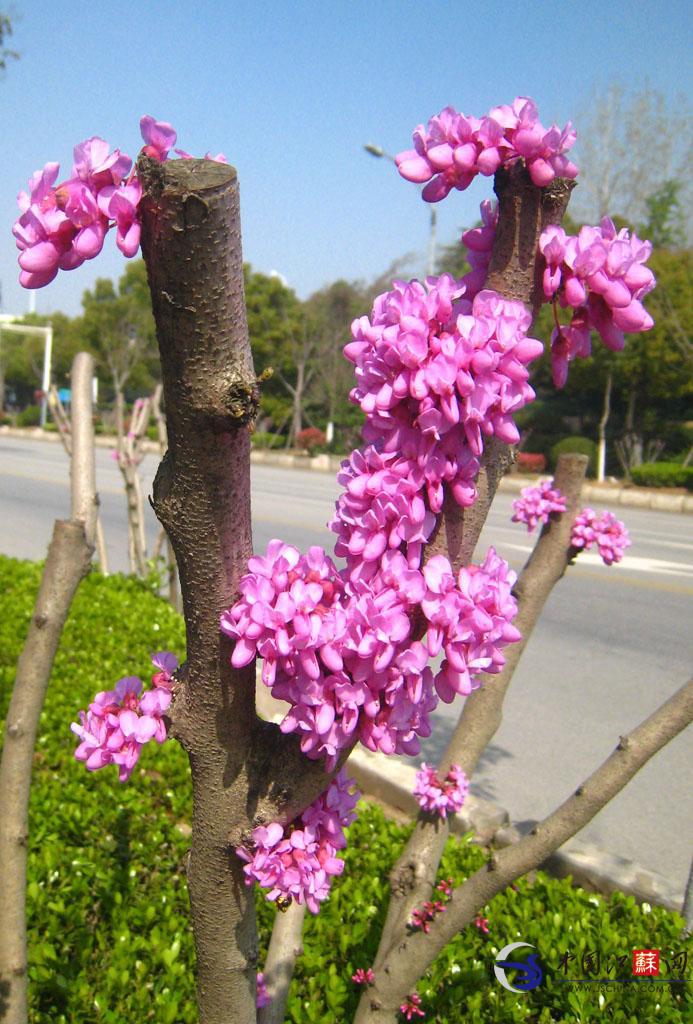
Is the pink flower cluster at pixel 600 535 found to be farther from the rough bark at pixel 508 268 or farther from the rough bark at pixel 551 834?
the rough bark at pixel 508 268

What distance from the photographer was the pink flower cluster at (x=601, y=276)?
102 cm

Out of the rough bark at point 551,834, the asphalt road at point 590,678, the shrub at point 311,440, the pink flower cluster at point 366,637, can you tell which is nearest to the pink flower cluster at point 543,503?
the rough bark at point 551,834

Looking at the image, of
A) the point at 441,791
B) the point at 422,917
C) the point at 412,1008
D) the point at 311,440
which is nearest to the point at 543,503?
the point at 441,791

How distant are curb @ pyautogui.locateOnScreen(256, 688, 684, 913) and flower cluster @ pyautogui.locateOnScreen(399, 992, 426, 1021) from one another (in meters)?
0.42

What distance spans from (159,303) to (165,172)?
0.12m

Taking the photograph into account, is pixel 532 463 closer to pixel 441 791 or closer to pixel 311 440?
pixel 311 440

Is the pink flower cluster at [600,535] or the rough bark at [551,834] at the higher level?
the pink flower cluster at [600,535]

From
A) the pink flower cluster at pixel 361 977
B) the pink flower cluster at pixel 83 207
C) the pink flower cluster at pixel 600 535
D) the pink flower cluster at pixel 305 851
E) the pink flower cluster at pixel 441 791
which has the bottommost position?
the pink flower cluster at pixel 361 977

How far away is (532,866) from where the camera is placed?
1870mm

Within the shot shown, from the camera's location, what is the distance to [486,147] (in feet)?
3.39

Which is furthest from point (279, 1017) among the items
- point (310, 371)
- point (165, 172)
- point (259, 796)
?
point (310, 371)

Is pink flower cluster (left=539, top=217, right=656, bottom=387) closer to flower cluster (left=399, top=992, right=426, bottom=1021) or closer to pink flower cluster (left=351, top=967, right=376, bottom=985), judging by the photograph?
flower cluster (left=399, top=992, right=426, bottom=1021)

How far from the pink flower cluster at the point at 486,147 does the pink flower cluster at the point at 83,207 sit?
11.2 inches

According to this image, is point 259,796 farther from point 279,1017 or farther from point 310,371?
point 310,371
